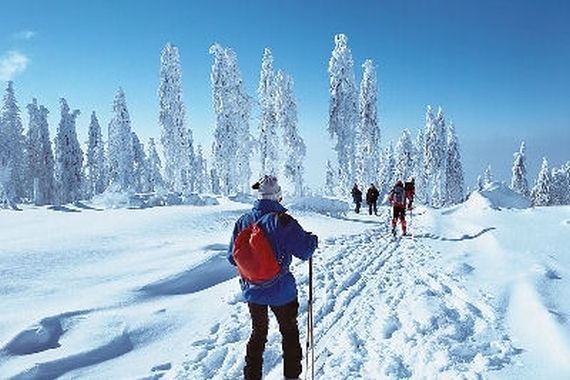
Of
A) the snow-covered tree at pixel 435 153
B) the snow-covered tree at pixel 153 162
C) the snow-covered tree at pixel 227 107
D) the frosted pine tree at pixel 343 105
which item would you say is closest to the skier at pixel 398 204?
the frosted pine tree at pixel 343 105

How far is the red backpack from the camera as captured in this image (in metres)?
4.49

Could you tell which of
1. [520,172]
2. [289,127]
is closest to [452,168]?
[520,172]

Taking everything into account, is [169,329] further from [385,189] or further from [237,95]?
[385,189]

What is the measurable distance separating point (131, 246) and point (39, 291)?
14.9 feet

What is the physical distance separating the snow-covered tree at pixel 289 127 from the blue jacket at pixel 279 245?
48.3 m

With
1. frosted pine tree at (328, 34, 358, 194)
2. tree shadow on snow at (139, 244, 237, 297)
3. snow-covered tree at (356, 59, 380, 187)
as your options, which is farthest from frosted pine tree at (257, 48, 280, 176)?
tree shadow on snow at (139, 244, 237, 297)

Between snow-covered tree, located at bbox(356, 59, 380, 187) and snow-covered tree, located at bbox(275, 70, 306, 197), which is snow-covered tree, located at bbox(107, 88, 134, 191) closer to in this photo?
snow-covered tree, located at bbox(275, 70, 306, 197)

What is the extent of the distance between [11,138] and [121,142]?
15306 mm

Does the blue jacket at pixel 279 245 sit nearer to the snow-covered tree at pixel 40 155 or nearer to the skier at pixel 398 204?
the skier at pixel 398 204

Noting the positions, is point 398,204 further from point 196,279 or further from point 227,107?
point 227,107

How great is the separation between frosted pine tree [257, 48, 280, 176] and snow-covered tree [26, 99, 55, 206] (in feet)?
100

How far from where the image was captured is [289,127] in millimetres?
53125

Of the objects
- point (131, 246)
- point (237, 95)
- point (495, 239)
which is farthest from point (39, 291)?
point (237, 95)

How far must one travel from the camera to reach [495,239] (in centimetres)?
1452
